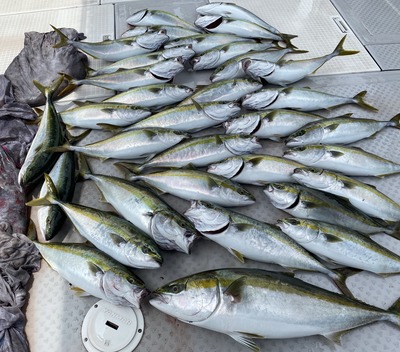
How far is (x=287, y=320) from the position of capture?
147 centimetres

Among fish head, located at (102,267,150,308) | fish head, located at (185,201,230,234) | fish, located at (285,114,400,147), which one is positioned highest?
fish, located at (285,114,400,147)

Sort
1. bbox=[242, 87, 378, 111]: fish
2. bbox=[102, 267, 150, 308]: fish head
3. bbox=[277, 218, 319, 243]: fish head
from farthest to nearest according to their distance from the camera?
bbox=[242, 87, 378, 111]: fish, bbox=[277, 218, 319, 243]: fish head, bbox=[102, 267, 150, 308]: fish head

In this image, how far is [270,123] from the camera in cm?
233

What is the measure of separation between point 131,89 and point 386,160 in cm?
182

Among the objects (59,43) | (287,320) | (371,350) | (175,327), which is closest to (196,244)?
(175,327)

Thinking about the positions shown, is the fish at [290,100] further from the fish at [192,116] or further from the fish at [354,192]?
the fish at [354,192]

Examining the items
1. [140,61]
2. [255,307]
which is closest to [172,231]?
[255,307]

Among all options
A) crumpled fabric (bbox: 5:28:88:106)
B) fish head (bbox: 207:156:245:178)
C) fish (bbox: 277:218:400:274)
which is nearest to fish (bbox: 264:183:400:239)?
fish (bbox: 277:218:400:274)

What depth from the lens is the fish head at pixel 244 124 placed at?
230 cm

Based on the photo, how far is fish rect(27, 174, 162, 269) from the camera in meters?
1.67

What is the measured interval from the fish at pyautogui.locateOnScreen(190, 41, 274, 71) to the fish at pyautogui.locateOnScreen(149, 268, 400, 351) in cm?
187

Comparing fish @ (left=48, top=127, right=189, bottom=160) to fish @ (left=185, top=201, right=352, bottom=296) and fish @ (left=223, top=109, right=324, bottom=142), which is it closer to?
fish @ (left=223, top=109, right=324, bottom=142)

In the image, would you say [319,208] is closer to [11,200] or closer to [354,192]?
[354,192]

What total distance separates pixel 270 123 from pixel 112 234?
127 centimetres
